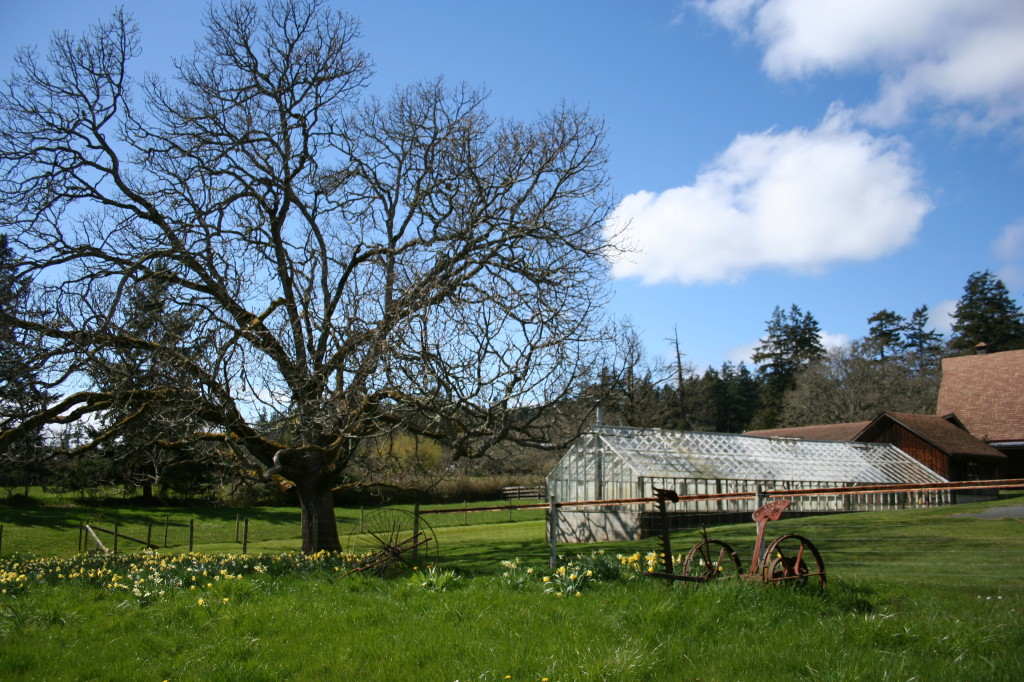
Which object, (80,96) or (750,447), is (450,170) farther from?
(750,447)

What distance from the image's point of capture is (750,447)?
106 feet

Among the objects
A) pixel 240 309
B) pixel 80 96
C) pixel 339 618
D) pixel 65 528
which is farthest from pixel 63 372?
pixel 65 528

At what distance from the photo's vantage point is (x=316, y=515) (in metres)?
18.2

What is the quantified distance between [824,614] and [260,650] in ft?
18.1

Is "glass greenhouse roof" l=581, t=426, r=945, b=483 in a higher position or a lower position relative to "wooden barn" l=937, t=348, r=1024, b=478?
lower

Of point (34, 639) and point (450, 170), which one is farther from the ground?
point (450, 170)

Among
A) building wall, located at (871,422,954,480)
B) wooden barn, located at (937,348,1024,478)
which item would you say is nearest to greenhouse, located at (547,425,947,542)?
building wall, located at (871,422,954,480)

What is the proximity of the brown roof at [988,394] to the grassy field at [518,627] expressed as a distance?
4267 centimetres

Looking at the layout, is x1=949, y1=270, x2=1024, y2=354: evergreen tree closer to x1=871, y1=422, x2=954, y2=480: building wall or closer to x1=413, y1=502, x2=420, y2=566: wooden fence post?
x1=871, y1=422, x2=954, y2=480: building wall

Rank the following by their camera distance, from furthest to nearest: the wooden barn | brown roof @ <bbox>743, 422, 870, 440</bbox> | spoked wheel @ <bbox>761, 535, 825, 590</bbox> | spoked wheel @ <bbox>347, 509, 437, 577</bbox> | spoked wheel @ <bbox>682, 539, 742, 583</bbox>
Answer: brown roof @ <bbox>743, 422, 870, 440</bbox> < the wooden barn < spoked wheel @ <bbox>347, 509, 437, 577</bbox> < spoked wheel @ <bbox>682, 539, 742, 583</bbox> < spoked wheel @ <bbox>761, 535, 825, 590</bbox>

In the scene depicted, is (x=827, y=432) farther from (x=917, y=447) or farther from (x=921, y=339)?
(x=921, y=339)

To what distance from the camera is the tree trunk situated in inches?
711

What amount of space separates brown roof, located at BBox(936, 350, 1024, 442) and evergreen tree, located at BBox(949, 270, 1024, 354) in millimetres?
28884

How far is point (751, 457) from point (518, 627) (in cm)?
2629
